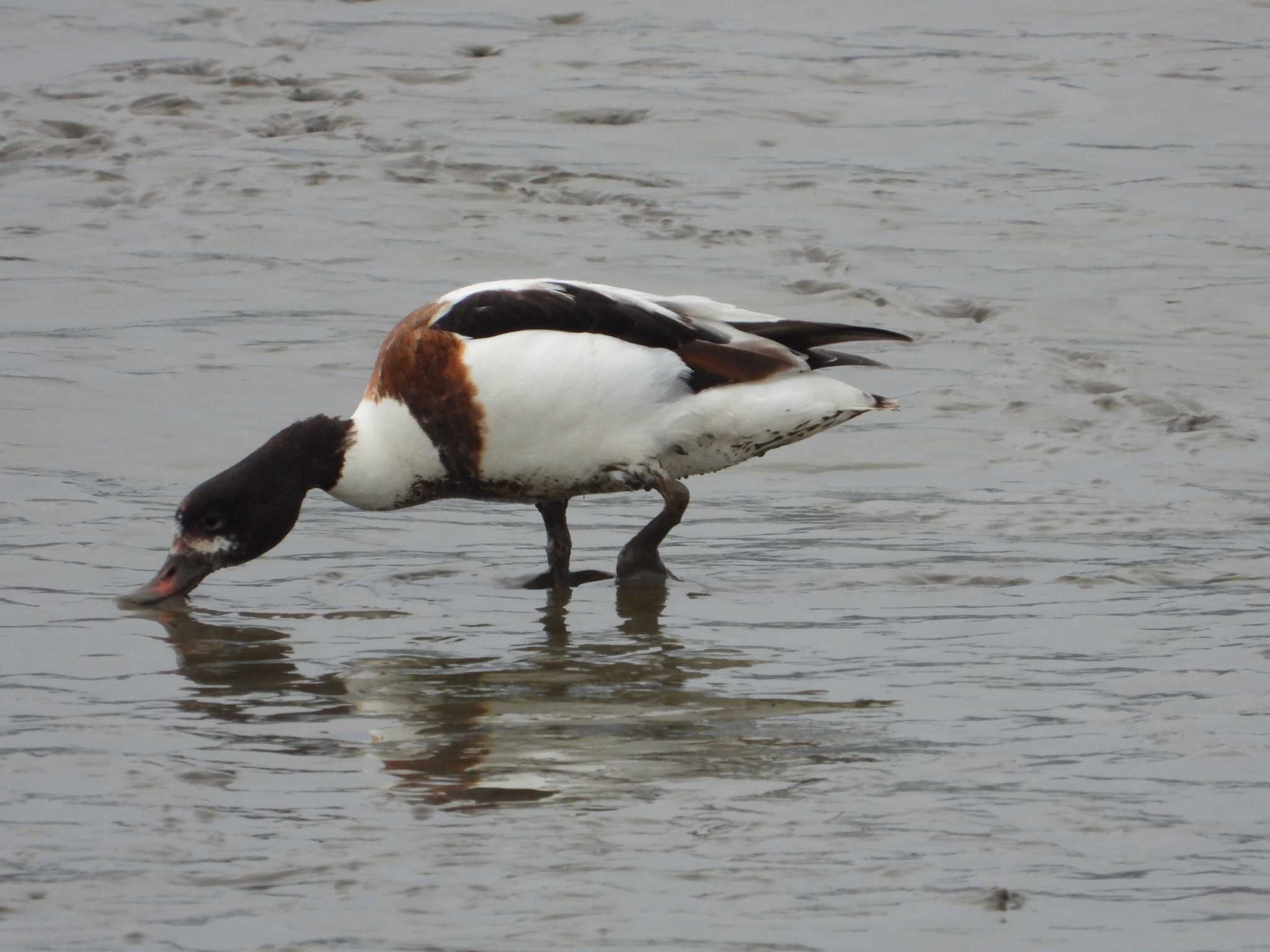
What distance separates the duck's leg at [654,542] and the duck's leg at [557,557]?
0.16 meters

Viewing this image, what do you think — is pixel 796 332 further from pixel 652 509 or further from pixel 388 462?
pixel 388 462

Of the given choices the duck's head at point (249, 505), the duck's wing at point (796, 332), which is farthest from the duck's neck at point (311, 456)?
the duck's wing at point (796, 332)

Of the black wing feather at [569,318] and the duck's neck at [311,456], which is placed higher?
the black wing feather at [569,318]

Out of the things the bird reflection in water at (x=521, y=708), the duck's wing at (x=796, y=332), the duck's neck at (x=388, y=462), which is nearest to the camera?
the bird reflection in water at (x=521, y=708)

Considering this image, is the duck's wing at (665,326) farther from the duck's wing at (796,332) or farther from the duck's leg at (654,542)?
the duck's leg at (654,542)

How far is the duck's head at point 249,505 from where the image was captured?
6.38 meters

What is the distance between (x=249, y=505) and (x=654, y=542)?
128 centimetres

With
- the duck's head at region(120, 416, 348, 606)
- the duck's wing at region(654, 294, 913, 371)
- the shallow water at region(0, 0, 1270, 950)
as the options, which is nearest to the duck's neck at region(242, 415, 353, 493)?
the duck's head at region(120, 416, 348, 606)

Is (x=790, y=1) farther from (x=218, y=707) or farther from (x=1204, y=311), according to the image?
(x=218, y=707)

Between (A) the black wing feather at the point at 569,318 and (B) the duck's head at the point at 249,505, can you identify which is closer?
(B) the duck's head at the point at 249,505

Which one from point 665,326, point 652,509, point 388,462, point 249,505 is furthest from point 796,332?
point 249,505

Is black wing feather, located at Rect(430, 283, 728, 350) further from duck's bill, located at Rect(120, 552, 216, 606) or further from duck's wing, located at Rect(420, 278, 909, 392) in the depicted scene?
duck's bill, located at Rect(120, 552, 216, 606)

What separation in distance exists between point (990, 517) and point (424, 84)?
8.20 meters

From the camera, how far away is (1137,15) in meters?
15.6
